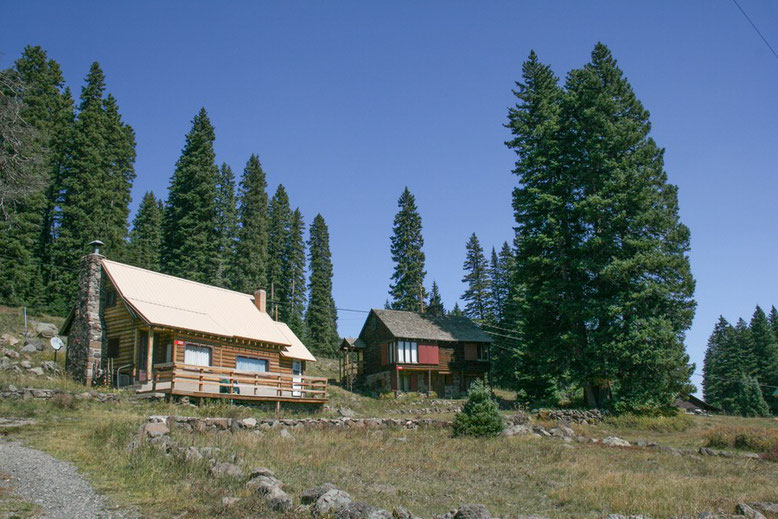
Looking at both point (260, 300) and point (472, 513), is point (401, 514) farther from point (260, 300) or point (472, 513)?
point (260, 300)

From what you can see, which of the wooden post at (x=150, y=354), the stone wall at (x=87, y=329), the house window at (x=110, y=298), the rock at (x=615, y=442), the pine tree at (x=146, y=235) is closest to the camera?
the rock at (x=615, y=442)

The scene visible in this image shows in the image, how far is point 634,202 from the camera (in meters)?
31.9

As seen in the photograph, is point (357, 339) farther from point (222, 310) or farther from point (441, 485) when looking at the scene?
point (441, 485)

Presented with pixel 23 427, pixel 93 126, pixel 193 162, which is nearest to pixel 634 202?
pixel 23 427

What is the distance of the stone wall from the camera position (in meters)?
26.8

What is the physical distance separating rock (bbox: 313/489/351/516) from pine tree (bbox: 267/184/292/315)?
51897mm

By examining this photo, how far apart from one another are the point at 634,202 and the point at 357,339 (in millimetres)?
28921

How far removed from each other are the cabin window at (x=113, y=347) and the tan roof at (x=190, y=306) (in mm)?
2554

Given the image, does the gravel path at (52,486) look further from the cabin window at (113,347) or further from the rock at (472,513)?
the cabin window at (113,347)

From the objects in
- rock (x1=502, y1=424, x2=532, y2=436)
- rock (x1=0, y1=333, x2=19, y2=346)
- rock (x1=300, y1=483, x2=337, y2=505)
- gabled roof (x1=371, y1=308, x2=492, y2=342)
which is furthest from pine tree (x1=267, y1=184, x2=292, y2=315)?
rock (x1=300, y1=483, x2=337, y2=505)

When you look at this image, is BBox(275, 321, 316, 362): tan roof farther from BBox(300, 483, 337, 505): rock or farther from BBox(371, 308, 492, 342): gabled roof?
BBox(300, 483, 337, 505): rock

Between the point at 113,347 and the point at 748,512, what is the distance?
27.2 m

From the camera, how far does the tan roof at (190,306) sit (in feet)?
88.8

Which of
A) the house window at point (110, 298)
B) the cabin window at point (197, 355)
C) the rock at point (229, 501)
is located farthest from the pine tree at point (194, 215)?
the rock at point (229, 501)
